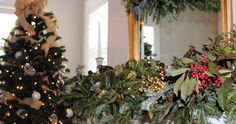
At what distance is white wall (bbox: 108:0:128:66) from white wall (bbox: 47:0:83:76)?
1.21 m

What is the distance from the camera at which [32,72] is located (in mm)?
3236

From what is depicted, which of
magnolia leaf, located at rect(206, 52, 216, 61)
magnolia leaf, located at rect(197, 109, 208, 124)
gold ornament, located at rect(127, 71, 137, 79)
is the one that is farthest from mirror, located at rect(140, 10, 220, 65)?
magnolia leaf, located at rect(197, 109, 208, 124)

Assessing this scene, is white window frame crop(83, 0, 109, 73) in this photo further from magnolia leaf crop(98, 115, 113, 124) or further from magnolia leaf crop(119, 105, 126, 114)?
magnolia leaf crop(119, 105, 126, 114)

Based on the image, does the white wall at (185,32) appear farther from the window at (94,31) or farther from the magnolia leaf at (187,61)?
the window at (94,31)

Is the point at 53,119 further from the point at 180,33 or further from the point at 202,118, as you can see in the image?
the point at 202,118

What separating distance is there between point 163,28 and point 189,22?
26 centimetres

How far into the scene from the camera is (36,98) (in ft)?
10.5

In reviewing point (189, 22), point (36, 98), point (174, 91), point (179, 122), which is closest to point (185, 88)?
point (174, 91)

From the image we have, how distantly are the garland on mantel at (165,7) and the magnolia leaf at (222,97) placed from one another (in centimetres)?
76

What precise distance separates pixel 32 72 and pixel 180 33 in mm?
1641

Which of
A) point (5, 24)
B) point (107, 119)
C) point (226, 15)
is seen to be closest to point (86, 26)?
point (5, 24)

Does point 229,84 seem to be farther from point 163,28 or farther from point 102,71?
point 102,71

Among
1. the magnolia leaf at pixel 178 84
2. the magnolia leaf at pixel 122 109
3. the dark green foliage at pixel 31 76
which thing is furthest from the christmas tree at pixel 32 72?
the magnolia leaf at pixel 178 84

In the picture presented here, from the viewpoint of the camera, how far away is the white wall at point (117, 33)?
326 centimetres
